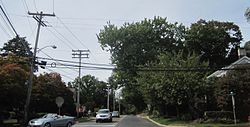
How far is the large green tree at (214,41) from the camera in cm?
7319

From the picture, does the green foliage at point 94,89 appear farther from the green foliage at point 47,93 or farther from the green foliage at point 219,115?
the green foliage at point 219,115

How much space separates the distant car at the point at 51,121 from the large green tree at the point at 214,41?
4157 centimetres

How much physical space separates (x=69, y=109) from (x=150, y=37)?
57.0 ft

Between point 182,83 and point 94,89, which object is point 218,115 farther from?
point 94,89

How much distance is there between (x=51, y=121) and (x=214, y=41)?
47.7m

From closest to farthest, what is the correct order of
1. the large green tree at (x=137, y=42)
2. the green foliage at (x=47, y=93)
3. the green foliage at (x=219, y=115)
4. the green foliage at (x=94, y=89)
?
the green foliage at (x=219, y=115) → the green foliage at (x=47, y=93) → the large green tree at (x=137, y=42) → the green foliage at (x=94, y=89)

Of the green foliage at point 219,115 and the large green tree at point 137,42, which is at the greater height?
the large green tree at point 137,42

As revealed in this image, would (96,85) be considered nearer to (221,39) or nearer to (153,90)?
(221,39)

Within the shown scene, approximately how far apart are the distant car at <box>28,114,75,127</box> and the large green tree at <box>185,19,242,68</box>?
41574 millimetres

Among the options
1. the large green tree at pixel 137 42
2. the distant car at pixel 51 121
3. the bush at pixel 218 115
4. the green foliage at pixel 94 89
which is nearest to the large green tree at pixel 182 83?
the bush at pixel 218 115

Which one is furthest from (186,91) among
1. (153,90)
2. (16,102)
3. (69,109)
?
(69,109)

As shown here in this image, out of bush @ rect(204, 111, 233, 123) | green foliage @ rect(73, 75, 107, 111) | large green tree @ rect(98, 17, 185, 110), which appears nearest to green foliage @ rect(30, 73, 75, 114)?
large green tree @ rect(98, 17, 185, 110)

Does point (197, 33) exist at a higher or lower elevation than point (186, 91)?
higher

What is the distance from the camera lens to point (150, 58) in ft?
220
